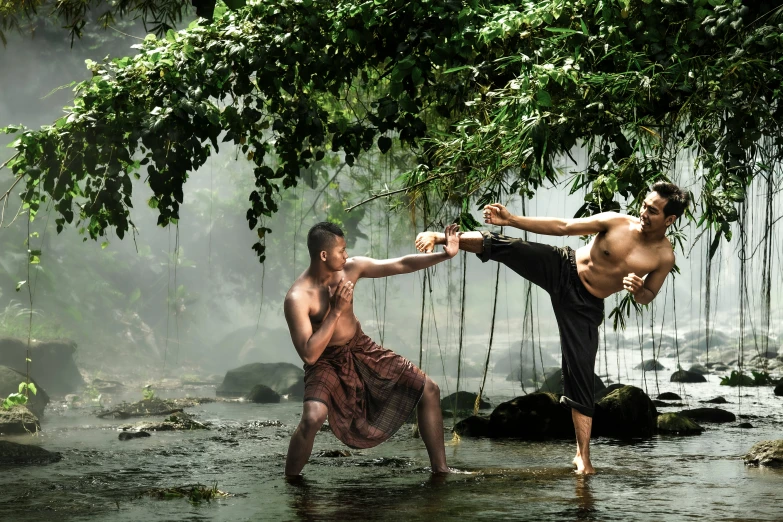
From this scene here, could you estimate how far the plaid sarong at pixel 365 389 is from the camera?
4695 millimetres

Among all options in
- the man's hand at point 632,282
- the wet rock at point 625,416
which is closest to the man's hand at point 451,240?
the man's hand at point 632,282

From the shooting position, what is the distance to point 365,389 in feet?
15.7

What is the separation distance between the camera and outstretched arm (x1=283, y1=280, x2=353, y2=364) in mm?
4352

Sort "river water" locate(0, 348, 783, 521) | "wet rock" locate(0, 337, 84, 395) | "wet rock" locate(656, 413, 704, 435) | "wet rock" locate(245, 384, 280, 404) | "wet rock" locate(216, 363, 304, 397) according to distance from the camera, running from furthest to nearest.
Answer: "wet rock" locate(0, 337, 84, 395) < "wet rock" locate(216, 363, 304, 397) < "wet rock" locate(245, 384, 280, 404) < "wet rock" locate(656, 413, 704, 435) < "river water" locate(0, 348, 783, 521)

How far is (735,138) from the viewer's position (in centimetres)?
482

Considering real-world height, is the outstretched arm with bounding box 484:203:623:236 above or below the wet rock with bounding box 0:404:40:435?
above

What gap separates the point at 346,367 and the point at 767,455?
2353 millimetres

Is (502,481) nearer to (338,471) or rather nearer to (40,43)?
(338,471)

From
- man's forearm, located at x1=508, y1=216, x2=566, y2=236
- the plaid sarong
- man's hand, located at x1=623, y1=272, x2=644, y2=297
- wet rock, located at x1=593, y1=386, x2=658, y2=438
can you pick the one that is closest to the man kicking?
the plaid sarong

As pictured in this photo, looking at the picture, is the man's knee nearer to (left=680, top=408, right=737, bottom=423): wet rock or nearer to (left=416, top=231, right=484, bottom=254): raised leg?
(left=416, top=231, right=484, bottom=254): raised leg

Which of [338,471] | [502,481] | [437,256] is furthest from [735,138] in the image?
[338,471]

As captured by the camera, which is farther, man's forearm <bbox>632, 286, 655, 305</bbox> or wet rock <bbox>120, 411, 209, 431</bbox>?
wet rock <bbox>120, 411, 209, 431</bbox>

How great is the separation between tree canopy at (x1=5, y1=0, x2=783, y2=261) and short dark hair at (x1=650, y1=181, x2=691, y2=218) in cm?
40

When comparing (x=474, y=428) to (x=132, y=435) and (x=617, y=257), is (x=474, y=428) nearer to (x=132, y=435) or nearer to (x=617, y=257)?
(x=617, y=257)
